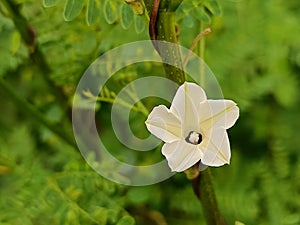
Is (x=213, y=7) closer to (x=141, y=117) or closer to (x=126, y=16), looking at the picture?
(x=126, y=16)

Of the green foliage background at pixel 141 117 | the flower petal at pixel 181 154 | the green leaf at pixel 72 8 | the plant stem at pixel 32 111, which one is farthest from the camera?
the plant stem at pixel 32 111

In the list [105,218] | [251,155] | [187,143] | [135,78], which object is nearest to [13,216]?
[105,218]

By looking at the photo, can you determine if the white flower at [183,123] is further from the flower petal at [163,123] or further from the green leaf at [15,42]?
the green leaf at [15,42]

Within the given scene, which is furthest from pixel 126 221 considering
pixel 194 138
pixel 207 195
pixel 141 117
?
pixel 141 117

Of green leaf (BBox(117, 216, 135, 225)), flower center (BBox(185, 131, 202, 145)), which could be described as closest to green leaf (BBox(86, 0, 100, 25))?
flower center (BBox(185, 131, 202, 145))

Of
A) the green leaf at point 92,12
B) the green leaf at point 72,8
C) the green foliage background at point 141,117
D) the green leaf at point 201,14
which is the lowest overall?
the green foliage background at point 141,117

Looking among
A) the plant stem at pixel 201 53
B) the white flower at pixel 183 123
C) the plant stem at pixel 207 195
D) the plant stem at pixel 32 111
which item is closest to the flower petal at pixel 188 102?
the white flower at pixel 183 123
